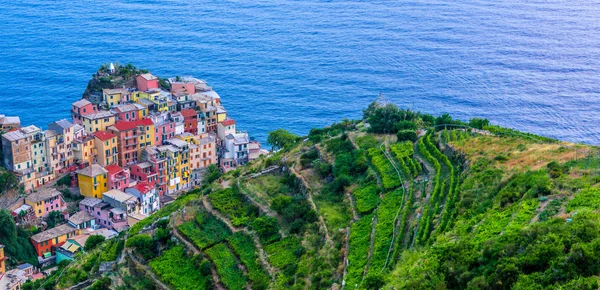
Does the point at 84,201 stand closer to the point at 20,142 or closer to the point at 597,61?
the point at 20,142

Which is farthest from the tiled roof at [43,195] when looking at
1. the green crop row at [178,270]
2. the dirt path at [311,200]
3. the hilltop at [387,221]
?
the dirt path at [311,200]

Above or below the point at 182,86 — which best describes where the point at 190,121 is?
below

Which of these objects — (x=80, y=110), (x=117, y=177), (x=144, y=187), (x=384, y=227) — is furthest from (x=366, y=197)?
(x=80, y=110)

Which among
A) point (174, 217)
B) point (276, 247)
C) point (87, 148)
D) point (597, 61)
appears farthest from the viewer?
point (597, 61)

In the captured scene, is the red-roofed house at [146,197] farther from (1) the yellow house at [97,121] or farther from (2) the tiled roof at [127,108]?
(2) the tiled roof at [127,108]

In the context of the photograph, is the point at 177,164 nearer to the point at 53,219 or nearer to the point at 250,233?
the point at 53,219

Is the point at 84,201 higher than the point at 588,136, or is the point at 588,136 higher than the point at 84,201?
the point at 588,136

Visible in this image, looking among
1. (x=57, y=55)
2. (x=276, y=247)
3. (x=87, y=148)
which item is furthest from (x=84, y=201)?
(x=57, y=55)
